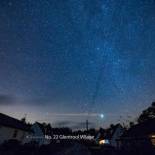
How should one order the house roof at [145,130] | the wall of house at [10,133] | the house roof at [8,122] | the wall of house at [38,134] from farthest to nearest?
1. the wall of house at [38,134]
2. the house roof at [8,122]
3. the wall of house at [10,133]
4. the house roof at [145,130]

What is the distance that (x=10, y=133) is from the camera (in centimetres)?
2870

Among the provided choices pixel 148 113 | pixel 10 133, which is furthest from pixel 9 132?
pixel 148 113

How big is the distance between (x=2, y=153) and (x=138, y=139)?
69.0ft

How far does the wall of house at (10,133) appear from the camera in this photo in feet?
86.0

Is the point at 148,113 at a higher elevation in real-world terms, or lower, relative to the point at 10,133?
higher

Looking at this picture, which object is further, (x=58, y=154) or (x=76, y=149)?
(x=76, y=149)

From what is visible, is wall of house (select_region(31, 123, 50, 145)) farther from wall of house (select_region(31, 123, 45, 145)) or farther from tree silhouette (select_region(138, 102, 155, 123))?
tree silhouette (select_region(138, 102, 155, 123))

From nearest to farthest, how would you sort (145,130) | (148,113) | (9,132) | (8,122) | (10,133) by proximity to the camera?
(145,130) < (9,132) < (10,133) < (8,122) < (148,113)

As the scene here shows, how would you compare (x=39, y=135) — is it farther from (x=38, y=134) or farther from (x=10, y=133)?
(x=10, y=133)

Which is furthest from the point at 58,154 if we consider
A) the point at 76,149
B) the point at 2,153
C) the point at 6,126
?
the point at 6,126

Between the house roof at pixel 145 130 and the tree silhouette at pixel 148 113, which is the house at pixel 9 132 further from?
the tree silhouette at pixel 148 113

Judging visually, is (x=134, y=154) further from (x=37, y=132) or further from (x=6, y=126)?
(x=37, y=132)

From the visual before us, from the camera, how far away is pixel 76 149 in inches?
635

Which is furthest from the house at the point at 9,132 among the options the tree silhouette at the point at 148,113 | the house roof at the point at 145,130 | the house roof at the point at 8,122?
the tree silhouette at the point at 148,113
